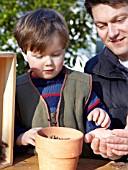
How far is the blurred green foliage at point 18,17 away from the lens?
10.3ft

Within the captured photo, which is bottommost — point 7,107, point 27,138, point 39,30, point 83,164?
point 83,164

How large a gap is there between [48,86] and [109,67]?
475mm

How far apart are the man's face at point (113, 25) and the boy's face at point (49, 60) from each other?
1.26ft

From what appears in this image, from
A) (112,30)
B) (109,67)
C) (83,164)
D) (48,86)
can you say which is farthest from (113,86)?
(83,164)

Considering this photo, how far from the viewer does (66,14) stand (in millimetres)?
3514

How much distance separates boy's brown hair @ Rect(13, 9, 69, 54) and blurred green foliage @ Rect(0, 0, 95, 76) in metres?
1.39

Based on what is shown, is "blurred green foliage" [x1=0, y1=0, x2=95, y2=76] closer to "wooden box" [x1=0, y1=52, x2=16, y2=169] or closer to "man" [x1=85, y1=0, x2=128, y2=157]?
"man" [x1=85, y1=0, x2=128, y2=157]

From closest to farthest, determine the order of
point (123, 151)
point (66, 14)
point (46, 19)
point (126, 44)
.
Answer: point (123, 151), point (46, 19), point (126, 44), point (66, 14)

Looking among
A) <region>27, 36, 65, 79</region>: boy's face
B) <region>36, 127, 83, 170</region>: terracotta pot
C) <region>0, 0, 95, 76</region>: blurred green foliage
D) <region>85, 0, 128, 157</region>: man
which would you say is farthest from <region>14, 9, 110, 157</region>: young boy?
<region>0, 0, 95, 76</region>: blurred green foliage

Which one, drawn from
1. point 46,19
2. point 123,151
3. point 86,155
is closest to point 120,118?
point 86,155

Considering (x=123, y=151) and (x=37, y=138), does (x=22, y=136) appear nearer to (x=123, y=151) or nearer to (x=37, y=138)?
(x=37, y=138)

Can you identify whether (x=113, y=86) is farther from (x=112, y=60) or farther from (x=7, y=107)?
(x=7, y=107)

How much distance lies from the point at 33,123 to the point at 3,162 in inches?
8.4

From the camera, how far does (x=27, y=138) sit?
154 centimetres
